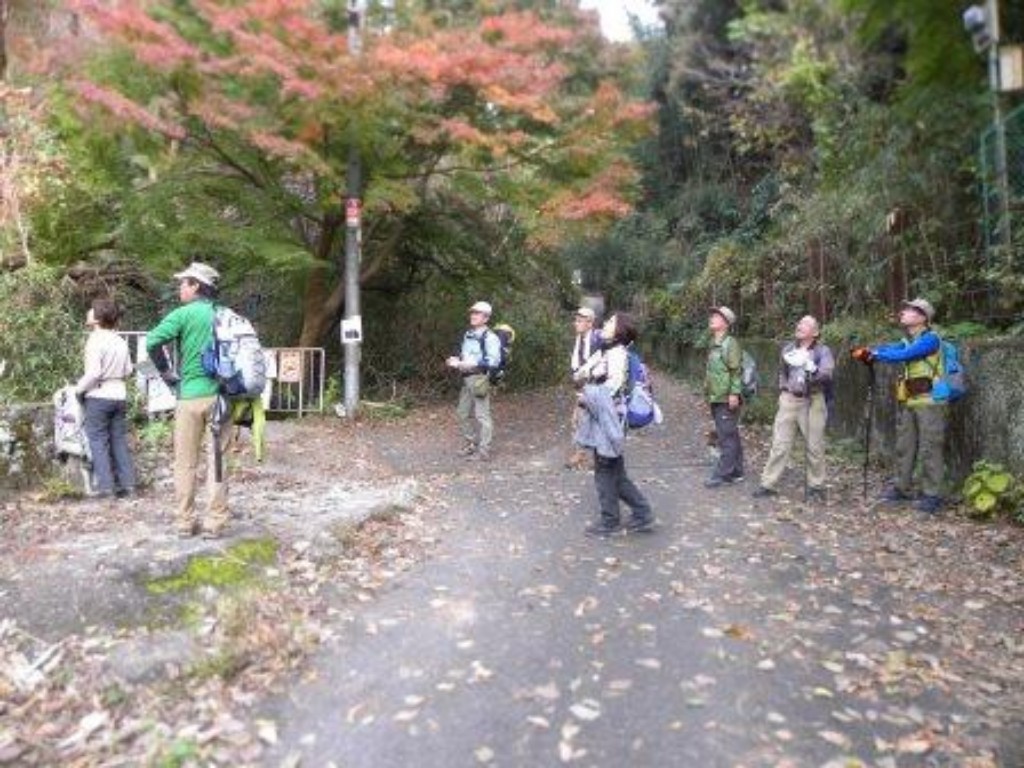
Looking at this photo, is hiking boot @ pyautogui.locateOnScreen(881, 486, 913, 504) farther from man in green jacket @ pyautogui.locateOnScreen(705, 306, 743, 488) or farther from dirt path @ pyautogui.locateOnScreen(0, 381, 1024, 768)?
man in green jacket @ pyautogui.locateOnScreen(705, 306, 743, 488)

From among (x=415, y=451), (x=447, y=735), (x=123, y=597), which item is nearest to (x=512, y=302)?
(x=415, y=451)

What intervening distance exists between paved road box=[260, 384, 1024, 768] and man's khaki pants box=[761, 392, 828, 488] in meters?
0.63

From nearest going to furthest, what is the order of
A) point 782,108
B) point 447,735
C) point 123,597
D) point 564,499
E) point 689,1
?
point 447,735 < point 123,597 < point 564,499 < point 782,108 < point 689,1

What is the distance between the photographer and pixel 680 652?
5156 millimetres

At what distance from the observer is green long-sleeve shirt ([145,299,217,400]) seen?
6.42 m

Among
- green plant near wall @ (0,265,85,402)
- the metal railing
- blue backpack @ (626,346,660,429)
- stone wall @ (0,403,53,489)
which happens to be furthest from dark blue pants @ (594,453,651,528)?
the metal railing

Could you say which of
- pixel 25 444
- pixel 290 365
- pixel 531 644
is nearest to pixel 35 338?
pixel 25 444

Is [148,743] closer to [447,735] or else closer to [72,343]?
[447,735]

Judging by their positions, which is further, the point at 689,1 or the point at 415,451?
the point at 689,1

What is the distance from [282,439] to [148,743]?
24.0 ft

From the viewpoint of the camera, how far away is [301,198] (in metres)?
14.1

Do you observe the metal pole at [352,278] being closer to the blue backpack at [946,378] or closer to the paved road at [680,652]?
the paved road at [680,652]

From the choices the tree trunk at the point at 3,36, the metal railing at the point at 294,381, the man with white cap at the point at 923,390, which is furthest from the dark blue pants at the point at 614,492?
the tree trunk at the point at 3,36

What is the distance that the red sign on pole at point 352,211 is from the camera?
12.7 metres
